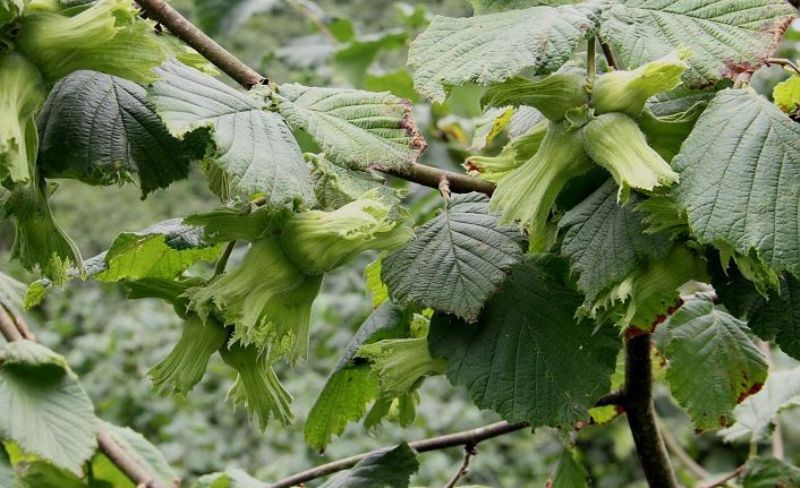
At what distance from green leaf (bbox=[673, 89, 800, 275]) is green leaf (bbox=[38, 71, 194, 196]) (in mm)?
360

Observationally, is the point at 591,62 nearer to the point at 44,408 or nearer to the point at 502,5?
the point at 502,5

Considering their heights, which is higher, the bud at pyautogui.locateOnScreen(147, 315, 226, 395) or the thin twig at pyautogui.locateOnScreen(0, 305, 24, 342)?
the bud at pyautogui.locateOnScreen(147, 315, 226, 395)

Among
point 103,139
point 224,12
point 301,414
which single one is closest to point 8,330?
point 103,139

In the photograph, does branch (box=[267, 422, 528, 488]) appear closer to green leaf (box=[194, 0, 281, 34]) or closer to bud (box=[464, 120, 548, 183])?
bud (box=[464, 120, 548, 183])

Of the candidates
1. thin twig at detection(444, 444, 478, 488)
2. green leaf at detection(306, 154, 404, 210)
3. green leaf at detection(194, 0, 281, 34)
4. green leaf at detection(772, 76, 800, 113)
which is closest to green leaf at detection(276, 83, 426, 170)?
green leaf at detection(306, 154, 404, 210)

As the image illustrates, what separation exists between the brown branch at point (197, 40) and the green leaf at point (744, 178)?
13.6 inches

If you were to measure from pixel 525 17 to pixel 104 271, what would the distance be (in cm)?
44

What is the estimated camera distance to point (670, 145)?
0.67 metres

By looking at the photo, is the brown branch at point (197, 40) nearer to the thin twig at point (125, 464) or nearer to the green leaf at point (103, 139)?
the green leaf at point (103, 139)

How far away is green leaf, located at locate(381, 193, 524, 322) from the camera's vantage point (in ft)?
2.38

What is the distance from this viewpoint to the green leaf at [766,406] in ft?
4.11

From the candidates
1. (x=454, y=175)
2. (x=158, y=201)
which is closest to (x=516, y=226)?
(x=454, y=175)

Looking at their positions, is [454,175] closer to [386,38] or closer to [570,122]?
[570,122]

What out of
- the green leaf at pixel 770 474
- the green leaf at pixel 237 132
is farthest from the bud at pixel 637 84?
the green leaf at pixel 770 474
